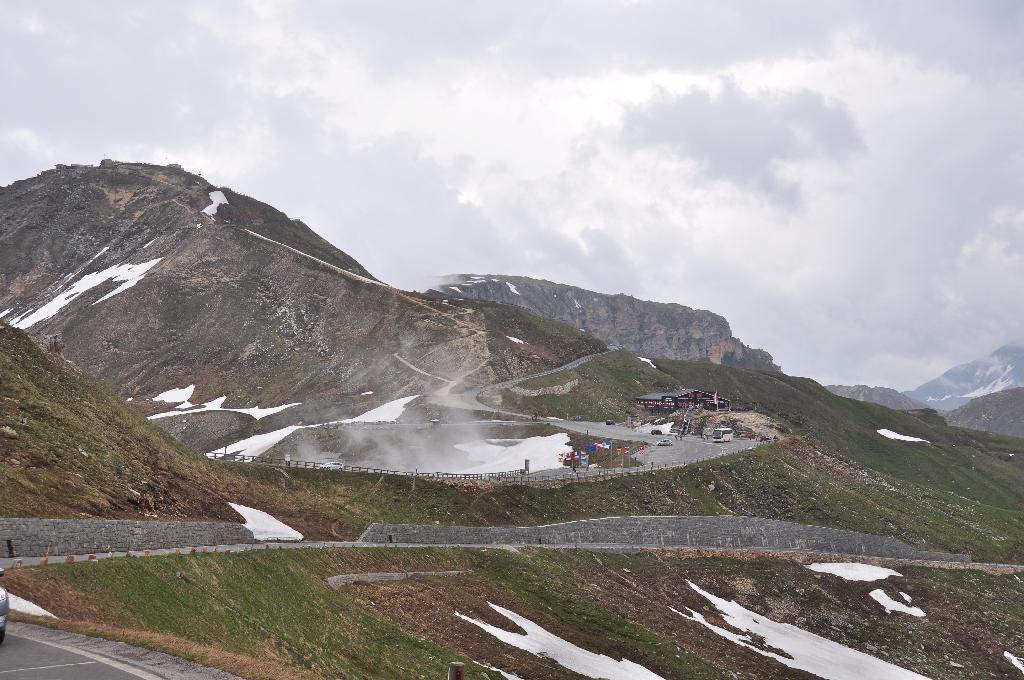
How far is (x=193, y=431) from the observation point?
128250mm

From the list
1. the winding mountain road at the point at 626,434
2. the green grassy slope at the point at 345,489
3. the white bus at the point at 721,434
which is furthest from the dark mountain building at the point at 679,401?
the green grassy slope at the point at 345,489

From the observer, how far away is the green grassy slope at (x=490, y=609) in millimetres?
26922

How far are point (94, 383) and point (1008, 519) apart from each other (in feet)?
392

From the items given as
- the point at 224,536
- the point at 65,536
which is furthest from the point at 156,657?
the point at 224,536

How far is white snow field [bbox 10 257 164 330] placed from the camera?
181000mm

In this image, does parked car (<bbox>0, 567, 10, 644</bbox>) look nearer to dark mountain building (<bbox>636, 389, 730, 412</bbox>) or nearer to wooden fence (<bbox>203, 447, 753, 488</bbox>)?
wooden fence (<bbox>203, 447, 753, 488</bbox>)

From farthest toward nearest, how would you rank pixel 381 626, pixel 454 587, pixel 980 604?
1. pixel 980 604
2. pixel 454 587
3. pixel 381 626

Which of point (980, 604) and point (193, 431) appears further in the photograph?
point (193, 431)

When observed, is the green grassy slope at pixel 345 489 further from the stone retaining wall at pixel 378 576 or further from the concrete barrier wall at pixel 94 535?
the stone retaining wall at pixel 378 576

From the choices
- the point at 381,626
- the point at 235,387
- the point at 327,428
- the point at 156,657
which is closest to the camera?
the point at 156,657

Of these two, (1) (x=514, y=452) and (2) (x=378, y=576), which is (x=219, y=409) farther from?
(2) (x=378, y=576)

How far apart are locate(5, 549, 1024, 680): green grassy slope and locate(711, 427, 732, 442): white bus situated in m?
33.6

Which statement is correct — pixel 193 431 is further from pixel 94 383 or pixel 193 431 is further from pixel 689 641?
pixel 689 641

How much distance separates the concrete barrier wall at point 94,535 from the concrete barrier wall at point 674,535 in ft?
61.8
